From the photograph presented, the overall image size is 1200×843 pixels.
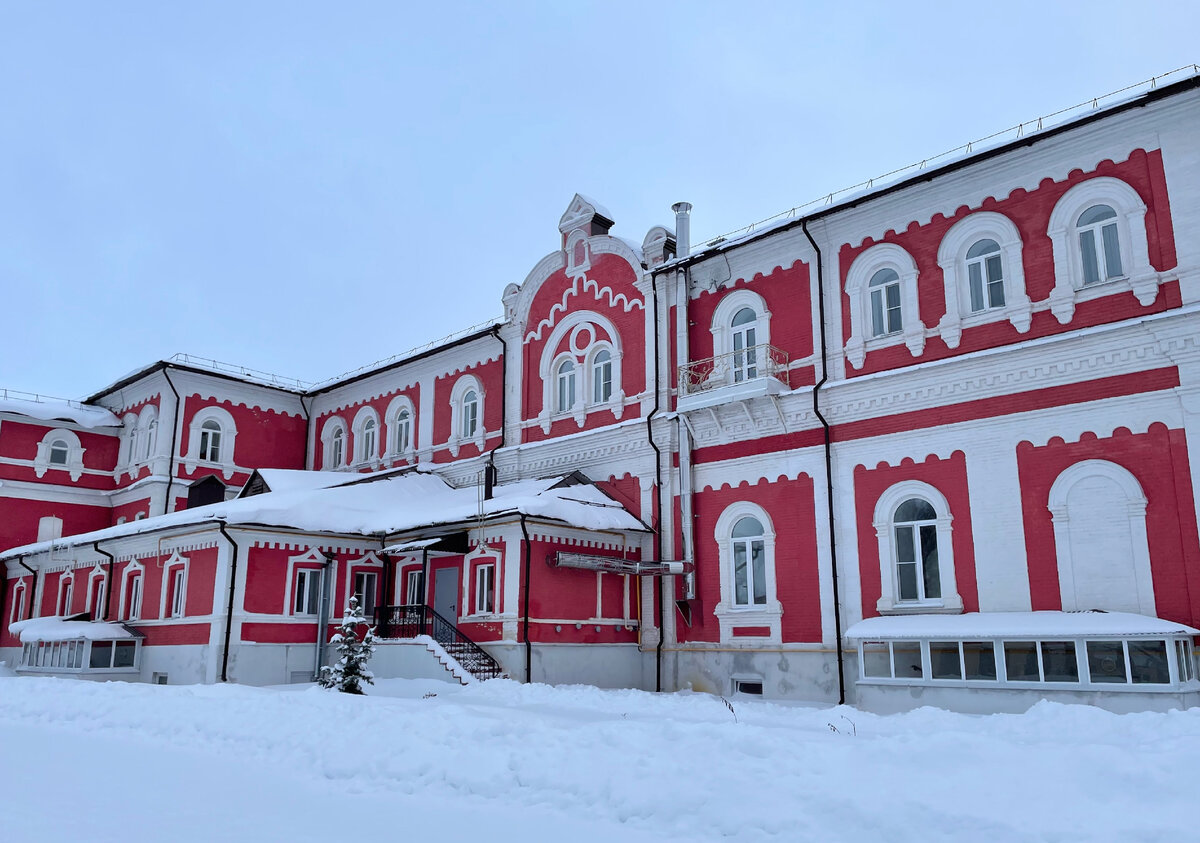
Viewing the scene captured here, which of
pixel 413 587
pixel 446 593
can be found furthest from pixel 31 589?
pixel 446 593

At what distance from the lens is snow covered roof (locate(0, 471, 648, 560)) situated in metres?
20.8

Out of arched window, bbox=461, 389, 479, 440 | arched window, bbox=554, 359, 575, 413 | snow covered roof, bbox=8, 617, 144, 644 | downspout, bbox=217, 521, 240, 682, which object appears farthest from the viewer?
arched window, bbox=461, 389, 479, 440

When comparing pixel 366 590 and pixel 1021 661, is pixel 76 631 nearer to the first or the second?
pixel 366 590

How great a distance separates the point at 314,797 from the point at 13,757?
13.4 feet

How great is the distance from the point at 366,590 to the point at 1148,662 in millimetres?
17498

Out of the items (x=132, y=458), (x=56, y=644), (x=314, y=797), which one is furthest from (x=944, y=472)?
(x=132, y=458)

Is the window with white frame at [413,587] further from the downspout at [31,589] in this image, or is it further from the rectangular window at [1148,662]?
the rectangular window at [1148,662]

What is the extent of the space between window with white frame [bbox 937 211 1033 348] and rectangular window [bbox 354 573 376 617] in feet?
49.5

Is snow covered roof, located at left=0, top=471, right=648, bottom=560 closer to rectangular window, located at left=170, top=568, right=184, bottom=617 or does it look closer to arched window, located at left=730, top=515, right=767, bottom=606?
rectangular window, located at left=170, top=568, right=184, bottom=617

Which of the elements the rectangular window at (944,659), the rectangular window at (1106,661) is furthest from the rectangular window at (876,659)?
the rectangular window at (1106,661)

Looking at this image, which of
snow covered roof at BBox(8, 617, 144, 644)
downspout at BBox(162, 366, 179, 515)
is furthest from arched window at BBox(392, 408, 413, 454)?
snow covered roof at BBox(8, 617, 144, 644)

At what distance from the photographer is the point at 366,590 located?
24.1m

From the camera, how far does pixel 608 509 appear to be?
2161 centimetres

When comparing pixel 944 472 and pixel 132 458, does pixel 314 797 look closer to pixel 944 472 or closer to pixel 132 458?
pixel 944 472
